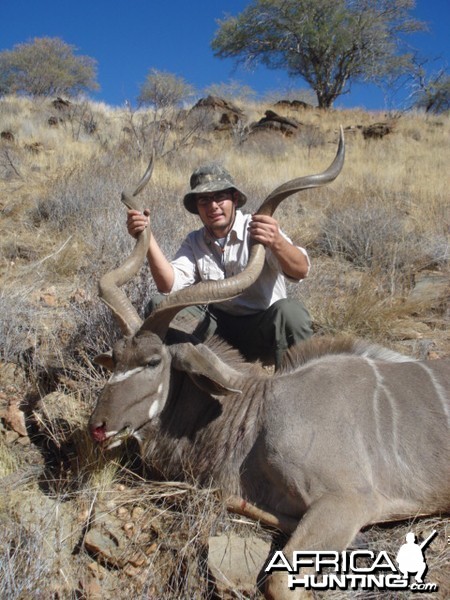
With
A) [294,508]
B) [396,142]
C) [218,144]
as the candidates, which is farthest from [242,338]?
[396,142]

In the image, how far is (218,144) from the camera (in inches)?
517

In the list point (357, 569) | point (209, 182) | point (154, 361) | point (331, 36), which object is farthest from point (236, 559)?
point (331, 36)

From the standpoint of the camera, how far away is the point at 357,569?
249cm

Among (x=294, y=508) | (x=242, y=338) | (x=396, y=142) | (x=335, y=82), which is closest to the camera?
(x=294, y=508)

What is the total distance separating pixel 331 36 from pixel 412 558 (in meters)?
22.1

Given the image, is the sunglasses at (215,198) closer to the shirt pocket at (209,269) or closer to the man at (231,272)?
the man at (231,272)

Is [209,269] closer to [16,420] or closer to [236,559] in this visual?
[16,420]

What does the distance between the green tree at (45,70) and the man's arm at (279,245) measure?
2349cm

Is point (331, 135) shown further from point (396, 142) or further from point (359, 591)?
point (359, 591)

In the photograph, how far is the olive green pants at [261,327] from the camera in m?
3.67

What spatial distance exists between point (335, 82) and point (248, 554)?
2229 centimetres

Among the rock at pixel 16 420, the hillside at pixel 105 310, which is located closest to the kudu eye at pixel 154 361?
the hillside at pixel 105 310

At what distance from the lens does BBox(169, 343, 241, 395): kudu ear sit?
9.05ft

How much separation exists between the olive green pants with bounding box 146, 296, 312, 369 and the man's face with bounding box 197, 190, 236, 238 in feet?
1.84
